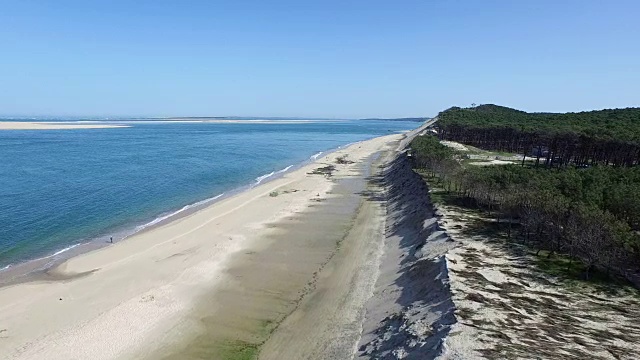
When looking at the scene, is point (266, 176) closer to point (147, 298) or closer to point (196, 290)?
point (196, 290)

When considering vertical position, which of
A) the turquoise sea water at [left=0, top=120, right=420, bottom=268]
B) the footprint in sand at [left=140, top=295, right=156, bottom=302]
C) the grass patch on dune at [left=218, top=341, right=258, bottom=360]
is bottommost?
the turquoise sea water at [left=0, top=120, right=420, bottom=268]

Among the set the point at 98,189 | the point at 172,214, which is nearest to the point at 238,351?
the point at 172,214

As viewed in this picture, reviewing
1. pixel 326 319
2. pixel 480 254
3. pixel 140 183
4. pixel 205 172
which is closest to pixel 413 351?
pixel 326 319

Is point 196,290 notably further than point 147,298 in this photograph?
Yes

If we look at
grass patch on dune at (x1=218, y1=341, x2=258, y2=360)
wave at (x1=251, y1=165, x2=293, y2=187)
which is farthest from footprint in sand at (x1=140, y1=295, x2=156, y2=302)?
wave at (x1=251, y1=165, x2=293, y2=187)

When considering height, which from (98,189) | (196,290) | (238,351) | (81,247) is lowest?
(81,247)

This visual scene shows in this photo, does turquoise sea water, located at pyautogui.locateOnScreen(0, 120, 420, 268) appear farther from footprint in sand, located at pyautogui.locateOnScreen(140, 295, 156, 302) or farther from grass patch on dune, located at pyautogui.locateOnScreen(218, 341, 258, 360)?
grass patch on dune, located at pyautogui.locateOnScreen(218, 341, 258, 360)

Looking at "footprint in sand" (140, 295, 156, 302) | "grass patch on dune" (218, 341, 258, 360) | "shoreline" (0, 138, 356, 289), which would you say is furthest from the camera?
"shoreline" (0, 138, 356, 289)

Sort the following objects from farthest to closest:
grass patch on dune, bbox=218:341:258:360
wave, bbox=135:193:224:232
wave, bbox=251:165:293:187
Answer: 1. wave, bbox=251:165:293:187
2. wave, bbox=135:193:224:232
3. grass patch on dune, bbox=218:341:258:360
